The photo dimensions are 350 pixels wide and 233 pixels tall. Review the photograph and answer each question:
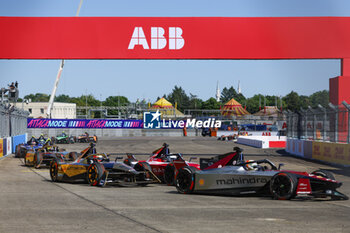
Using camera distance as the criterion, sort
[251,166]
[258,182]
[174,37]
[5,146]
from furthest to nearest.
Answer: [5,146] < [174,37] < [251,166] < [258,182]

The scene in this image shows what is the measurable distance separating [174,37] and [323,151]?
9318 mm

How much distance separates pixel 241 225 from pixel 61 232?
2.61 metres

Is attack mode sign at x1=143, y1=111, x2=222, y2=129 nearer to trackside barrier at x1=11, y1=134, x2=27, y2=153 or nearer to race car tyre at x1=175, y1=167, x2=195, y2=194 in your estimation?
trackside barrier at x1=11, y1=134, x2=27, y2=153

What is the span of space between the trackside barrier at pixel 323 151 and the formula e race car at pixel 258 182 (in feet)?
39.0

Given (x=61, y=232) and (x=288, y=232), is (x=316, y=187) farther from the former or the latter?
(x=61, y=232)

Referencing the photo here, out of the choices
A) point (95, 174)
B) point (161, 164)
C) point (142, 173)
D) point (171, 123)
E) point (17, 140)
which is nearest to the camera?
point (142, 173)

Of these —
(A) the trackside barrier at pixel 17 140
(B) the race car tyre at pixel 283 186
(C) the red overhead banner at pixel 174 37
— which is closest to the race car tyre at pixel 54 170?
(B) the race car tyre at pixel 283 186

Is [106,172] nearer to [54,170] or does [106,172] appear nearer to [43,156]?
[54,170]

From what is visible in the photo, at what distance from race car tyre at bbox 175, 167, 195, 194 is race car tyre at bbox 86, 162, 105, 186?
2.39 metres

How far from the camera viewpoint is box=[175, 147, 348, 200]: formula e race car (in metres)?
11.0

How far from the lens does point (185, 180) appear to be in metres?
12.7

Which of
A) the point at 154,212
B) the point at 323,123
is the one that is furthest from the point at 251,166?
the point at 323,123

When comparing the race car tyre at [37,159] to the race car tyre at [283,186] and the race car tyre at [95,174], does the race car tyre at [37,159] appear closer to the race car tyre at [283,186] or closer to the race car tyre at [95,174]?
the race car tyre at [95,174]

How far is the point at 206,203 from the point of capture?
10789 millimetres
